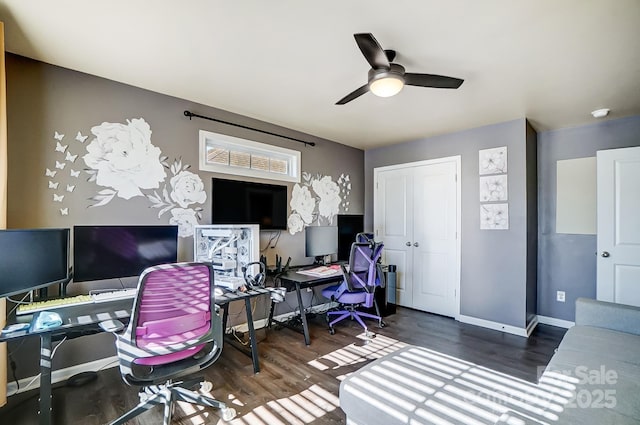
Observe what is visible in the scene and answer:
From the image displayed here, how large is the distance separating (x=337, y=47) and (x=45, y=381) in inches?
108

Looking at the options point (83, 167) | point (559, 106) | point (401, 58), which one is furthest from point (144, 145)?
point (559, 106)

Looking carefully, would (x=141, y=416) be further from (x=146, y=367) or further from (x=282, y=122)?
(x=282, y=122)

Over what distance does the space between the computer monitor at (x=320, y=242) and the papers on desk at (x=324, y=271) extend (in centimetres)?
24

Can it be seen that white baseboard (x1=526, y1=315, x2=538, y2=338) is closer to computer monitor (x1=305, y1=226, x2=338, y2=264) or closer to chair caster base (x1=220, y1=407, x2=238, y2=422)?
computer monitor (x1=305, y1=226, x2=338, y2=264)

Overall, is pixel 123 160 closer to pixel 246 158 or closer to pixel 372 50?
pixel 246 158

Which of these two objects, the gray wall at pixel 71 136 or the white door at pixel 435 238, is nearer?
the gray wall at pixel 71 136

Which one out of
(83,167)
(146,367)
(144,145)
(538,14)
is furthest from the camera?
(144,145)

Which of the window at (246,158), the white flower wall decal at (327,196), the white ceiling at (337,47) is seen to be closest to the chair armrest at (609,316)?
the white ceiling at (337,47)

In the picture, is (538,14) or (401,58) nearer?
(538,14)

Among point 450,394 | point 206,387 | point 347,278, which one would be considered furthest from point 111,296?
point 450,394

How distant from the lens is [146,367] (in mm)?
1877

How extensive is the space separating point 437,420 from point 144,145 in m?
3.04

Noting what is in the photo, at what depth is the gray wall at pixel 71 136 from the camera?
2215mm

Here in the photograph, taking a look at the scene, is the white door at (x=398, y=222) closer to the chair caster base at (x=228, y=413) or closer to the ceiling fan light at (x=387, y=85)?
the ceiling fan light at (x=387, y=85)
